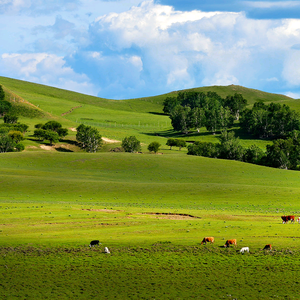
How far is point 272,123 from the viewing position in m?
159

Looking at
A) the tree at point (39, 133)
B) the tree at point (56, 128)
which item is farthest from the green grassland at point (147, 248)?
the tree at point (56, 128)

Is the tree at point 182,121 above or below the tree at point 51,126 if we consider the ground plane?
above

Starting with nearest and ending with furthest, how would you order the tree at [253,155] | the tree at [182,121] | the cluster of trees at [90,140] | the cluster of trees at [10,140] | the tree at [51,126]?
the cluster of trees at [10,140], the tree at [253,155], the cluster of trees at [90,140], the tree at [51,126], the tree at [182,121]

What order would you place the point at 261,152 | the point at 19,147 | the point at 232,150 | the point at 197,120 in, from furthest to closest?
the point at 197,120 → the point at 232,150 → the point at 261,152 → the point at 19,147

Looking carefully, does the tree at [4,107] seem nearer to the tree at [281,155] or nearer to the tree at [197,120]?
the tree at [197,120]

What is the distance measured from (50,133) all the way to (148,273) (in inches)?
4678

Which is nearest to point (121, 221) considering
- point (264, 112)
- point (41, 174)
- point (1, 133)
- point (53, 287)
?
point (53, 287)

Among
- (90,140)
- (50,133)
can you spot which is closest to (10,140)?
(50,133)

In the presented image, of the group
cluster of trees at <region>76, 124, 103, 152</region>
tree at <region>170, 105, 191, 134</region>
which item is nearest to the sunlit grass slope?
cluster of trees at <region>76, 124, 103, 152</region>

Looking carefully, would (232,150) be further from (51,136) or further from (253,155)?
(51,136)

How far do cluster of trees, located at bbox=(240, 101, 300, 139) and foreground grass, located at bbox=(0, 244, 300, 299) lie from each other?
14066 centimetres

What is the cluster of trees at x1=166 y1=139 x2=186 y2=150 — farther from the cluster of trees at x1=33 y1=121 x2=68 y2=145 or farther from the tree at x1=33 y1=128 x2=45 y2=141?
the tree at x1=33 y1=128 x2=45 y2=141

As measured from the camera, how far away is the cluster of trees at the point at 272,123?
508 feet

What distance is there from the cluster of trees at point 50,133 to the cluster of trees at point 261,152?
1988 inches
